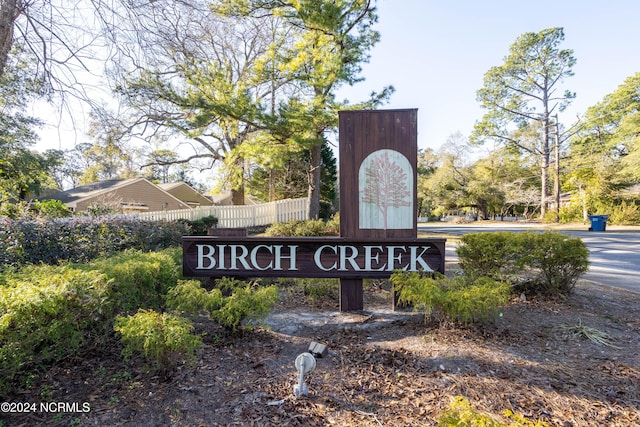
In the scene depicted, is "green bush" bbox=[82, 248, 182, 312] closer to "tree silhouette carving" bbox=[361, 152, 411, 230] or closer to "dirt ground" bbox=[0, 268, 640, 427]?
"dirt ground" bbox=[0, 268, 640, 427]

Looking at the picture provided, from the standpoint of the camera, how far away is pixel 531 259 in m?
3.68

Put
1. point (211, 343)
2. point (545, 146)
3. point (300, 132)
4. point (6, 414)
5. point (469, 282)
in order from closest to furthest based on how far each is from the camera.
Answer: point (6, 414), point (211, 343), point (469, 282), point (300, 132), point (545, 146)

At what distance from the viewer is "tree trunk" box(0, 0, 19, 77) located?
380 centimetres

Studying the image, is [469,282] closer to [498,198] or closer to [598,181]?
[598,181]

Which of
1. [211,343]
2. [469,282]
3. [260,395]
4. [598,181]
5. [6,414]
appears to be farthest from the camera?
[598,181]

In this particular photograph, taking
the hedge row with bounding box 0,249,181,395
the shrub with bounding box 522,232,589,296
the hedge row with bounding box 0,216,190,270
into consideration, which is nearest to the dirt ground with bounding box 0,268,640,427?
the hedge row with bounding box 0,249,181,395

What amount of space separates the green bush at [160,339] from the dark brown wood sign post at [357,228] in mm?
1661

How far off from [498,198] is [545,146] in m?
6.68

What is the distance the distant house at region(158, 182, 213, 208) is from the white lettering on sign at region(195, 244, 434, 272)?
943 inches

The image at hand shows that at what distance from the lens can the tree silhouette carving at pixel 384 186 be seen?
3.73 m

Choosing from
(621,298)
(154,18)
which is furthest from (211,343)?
(621,298)

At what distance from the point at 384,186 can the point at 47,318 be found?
319cm

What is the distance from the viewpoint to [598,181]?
770 inches

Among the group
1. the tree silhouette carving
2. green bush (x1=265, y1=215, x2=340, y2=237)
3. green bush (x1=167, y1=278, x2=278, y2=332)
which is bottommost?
green bush (x1=167, y1=278, x2=278, y2=332)
